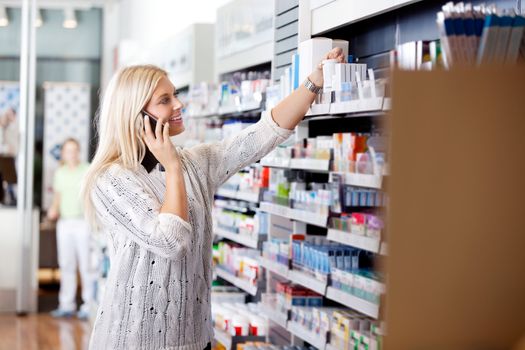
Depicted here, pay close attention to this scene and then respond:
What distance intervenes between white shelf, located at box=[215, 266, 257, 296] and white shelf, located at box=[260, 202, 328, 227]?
503 millimetres

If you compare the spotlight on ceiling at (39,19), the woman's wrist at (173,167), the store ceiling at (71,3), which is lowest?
the woman's wrist at (173,167)

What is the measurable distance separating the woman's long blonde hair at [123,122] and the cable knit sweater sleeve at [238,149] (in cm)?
30

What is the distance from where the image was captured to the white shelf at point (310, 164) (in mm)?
3900

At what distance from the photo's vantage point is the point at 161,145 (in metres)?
3.34

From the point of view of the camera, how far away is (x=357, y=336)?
143 inches

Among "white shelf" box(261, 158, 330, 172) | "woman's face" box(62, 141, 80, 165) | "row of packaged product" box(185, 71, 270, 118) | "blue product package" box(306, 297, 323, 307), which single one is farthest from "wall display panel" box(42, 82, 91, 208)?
"blue product package" box(306, 297, 323, 307)

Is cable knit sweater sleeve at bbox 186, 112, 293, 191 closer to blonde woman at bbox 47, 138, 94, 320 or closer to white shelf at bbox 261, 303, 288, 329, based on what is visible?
white shelf at bbox 261, 303, 288, 329

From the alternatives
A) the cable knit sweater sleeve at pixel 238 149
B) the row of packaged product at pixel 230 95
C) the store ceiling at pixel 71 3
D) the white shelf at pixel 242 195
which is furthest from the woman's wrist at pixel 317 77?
the store ceiling at pixel 71 3

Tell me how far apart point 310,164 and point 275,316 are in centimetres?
89

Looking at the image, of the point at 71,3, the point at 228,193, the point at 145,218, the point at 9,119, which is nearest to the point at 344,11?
the point at 145,218

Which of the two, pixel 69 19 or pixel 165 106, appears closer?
pixel 165 106

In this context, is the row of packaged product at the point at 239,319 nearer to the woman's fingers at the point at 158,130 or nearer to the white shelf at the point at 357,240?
the white shelf at the point at 357,240

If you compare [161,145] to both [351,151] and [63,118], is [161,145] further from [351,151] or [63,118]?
[63,118]

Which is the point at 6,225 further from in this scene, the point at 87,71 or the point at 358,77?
the point at 358,77
